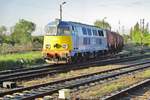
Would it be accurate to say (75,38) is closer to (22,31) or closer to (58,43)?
(58,43)


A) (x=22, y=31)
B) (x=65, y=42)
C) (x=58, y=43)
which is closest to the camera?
(x=65, y=42)

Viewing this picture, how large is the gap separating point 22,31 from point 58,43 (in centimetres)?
5188

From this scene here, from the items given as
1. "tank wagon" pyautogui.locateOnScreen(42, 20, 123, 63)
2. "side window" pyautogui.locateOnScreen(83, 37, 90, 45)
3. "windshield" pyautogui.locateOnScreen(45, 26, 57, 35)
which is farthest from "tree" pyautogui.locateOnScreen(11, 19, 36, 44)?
"windshield" pyautogui.locateOnScreen(45, 26, 57, 35)

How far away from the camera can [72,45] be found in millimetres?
28594

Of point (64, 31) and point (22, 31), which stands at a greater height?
point (22, 31)

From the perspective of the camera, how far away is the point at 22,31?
79.4 metres

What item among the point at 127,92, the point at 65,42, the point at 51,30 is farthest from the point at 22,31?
the point at 127,92

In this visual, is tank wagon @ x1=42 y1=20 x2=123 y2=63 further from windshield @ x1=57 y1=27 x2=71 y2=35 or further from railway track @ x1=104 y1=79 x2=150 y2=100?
railway track @ x1=104 y1=79 x2=150 y2=100

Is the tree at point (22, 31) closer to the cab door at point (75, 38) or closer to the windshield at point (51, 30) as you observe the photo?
the windshield at point (51, 30)

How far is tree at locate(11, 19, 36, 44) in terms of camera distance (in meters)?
73.2

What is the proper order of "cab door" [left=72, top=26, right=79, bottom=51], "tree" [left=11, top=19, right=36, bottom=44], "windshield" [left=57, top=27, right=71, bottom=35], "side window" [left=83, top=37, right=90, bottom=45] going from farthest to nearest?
"tree" [left=11, top=19, right=36, bottom=44] → "side window" [left=83, top=37, right=90, bottom=45] → "cab door" [left=72, top=26, right=79, bottom=51] → "windshield" [left=57, top=27, right=71, bottom=35]

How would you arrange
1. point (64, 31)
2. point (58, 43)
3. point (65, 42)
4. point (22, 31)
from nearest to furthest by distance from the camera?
1. point (65, 42)
2. point (58, 43)
3. point (64, 31)
4. point (22, 31)

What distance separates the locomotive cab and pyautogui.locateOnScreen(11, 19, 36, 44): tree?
41795mm

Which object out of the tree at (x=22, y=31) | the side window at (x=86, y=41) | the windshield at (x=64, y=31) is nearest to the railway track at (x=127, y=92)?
the windshield at (x=64, y=31)
